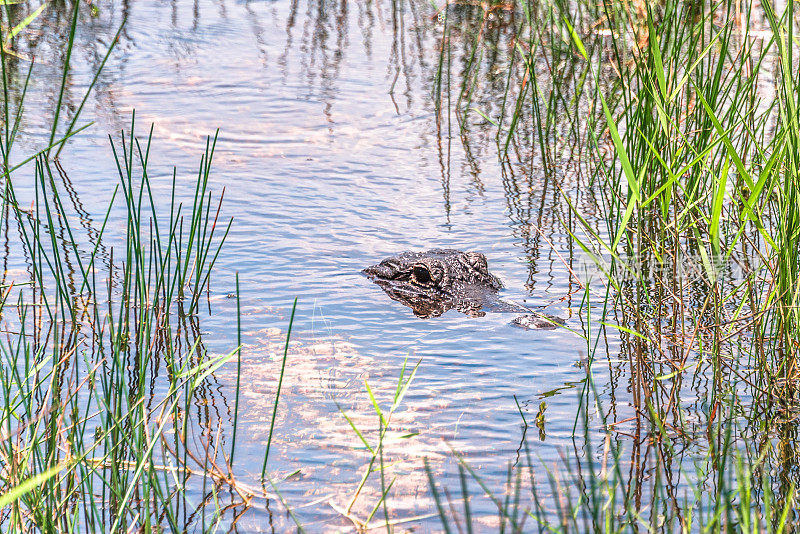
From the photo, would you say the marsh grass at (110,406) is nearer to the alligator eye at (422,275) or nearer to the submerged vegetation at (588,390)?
the submerged vegetation at (588,390)

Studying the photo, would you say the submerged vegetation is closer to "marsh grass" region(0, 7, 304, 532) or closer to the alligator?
"marsh grass" region(0, 7, 304, 532)

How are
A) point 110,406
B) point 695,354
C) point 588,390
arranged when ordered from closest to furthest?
1. point 110,406
2. point 588,390
3. point 695,354

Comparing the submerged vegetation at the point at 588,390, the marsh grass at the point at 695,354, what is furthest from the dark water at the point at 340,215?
the marsh grass at the point at 695,354

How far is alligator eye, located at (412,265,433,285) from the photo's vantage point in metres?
5.86

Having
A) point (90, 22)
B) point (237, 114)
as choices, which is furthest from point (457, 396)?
point (90, 22)

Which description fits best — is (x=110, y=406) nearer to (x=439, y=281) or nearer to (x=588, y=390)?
(x=588, y=390)

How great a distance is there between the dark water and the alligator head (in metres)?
0.12

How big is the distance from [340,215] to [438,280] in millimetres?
1334

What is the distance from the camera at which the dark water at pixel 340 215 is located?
3.95 meters

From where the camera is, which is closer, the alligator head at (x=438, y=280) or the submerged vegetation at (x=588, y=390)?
the submerged vegetation at (x=588, y=390)

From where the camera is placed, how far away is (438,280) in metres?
5.86

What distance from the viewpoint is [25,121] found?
26.8ft

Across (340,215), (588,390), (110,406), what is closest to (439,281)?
(340,215)

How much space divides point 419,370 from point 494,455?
0.92 meters
